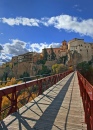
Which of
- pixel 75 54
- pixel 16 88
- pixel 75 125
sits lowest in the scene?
pixel 75 125

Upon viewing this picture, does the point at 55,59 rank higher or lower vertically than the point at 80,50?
lower

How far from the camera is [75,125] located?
6.18 meters

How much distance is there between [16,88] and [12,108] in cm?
80

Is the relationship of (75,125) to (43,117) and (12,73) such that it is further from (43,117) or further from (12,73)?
(12,73)

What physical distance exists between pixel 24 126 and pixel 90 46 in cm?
12504

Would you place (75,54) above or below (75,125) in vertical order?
above

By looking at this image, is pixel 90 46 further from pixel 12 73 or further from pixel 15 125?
pixel 15 125

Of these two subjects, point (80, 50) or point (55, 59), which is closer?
point (55, 59)

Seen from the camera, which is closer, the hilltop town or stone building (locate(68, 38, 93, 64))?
the hilltop town

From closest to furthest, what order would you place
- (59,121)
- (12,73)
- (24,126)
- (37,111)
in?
1. (24,126)
2. (59,121)
3. (37,111)
4. (12,73)

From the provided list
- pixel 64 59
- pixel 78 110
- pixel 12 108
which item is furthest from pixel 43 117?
pixel 64 59

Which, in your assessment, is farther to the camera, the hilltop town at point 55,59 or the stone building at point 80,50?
the stone building at point 80,50

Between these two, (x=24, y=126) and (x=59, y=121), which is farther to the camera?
(x=59, y=121)

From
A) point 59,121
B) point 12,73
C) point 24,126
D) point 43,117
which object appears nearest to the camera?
point 24,126
